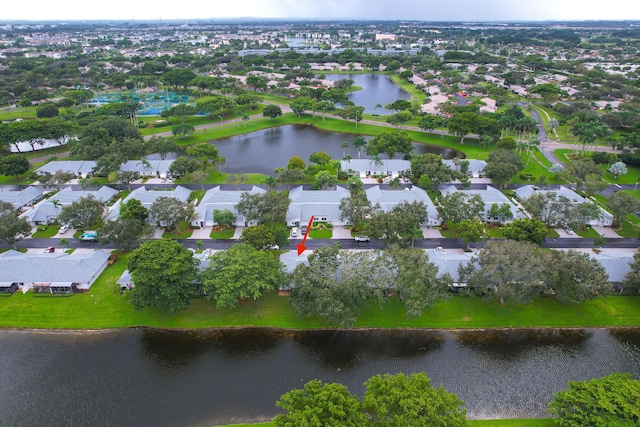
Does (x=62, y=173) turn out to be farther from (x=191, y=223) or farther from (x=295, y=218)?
(x=295, y=218)

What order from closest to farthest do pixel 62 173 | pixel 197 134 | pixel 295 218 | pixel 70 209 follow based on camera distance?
pixel 70 209 → pixel 295 218 → pixel 62 173 → pixel 197 134

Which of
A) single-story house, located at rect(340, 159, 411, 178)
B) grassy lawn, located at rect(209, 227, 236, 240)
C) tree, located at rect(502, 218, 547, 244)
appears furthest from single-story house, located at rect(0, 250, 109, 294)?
tree, located at rect(502, 218, 547, 244)

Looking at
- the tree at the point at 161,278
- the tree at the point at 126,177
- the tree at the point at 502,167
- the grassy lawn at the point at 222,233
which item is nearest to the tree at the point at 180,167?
the tree at the point at 126,177

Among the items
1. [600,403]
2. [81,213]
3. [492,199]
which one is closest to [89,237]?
[81,213]

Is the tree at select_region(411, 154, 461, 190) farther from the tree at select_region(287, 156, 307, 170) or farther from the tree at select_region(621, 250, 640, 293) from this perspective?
the tree at select_region(621, 250, 640, 293)

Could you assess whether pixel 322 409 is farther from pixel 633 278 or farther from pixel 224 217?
pixel 633 278

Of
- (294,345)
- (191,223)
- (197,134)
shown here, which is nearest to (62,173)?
(191,223)

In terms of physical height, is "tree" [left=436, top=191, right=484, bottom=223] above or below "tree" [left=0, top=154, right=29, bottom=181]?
above

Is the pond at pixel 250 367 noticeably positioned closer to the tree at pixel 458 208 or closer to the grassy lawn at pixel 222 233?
the grassy lawn at pixel 222 233
